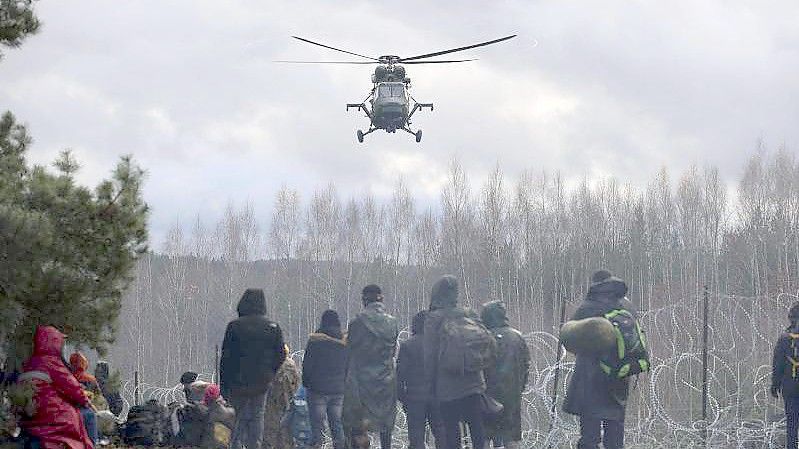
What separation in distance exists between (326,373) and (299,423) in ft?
4.68

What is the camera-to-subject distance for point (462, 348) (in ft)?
34.2

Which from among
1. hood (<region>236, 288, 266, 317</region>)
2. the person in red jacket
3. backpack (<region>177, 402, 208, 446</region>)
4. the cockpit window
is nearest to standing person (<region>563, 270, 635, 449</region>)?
hood (<region>236, 288, 266, 317</region>)

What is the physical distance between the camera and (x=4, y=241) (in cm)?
826

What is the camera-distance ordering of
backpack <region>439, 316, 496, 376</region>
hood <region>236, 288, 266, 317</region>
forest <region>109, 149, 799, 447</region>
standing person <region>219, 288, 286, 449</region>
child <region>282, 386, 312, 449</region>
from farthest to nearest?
1. forest <region>109, 149, 799, 447</region>
2. child <region>282, 386, 312, 449</region>
3. hood <region>236, 288, 266, 317</region>
4. standing person <region>219, 288, 286, 449</region>
5. backpack <region>439, 316, 496, 376</region>

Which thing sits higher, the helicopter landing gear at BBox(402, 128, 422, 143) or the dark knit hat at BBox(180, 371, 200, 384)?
the helicopter landing gear at BBox(402, 128, 422, 143)

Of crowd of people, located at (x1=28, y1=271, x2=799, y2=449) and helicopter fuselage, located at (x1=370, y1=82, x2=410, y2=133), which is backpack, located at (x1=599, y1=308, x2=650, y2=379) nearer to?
crowd of people, located at (x1=28, y1=271, x2=799, y2=449)

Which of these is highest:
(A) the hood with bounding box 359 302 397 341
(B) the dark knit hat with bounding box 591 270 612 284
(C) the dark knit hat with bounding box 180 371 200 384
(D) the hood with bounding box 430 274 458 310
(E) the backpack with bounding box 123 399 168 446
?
(B) the dark knit hat with bounding box 591 270 612 284

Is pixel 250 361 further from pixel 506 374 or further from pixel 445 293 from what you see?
pixel 506 374

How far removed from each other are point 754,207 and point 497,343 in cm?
4601

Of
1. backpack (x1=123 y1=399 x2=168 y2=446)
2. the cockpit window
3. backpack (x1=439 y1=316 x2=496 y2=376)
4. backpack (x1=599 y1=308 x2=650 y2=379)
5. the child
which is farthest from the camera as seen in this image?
the cockpit window

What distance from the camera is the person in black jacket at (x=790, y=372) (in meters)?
12.4

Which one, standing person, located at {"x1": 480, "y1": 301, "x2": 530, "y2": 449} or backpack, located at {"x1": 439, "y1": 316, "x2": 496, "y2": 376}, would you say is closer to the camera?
backpack, located at {"x1": 439, "y1": 316, "x2": 496, "y2": 376}

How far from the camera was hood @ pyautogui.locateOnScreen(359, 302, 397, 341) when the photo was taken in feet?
37.0

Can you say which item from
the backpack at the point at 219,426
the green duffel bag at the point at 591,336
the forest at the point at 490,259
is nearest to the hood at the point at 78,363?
the backpack at the point at 219,426
